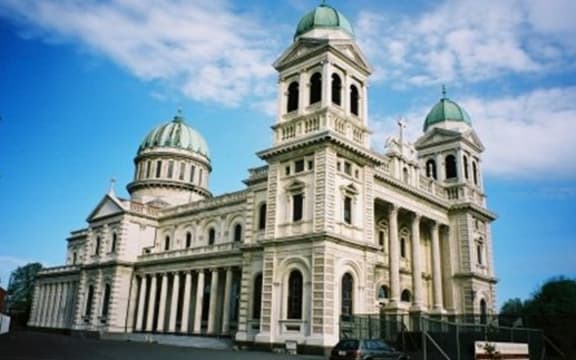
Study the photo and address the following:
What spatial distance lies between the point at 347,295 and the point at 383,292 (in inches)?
440

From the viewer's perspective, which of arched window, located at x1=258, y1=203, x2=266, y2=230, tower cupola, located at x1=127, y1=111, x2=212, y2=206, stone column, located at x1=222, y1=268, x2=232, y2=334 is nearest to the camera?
arched window, located at x1=258, y1=203, x2=266, y2=230

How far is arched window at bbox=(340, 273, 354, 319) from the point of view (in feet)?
108

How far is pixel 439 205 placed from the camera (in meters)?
48.4

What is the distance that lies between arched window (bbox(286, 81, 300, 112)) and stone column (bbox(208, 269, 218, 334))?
A: 56.2 ft

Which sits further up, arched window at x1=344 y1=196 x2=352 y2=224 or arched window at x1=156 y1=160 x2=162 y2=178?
arched window at x1=156 y1=160 x2=162 y2=178

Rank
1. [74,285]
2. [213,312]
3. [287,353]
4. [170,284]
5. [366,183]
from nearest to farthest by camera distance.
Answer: [287,353] < [366,183] < [213,312] < [170,284] < [74,285]

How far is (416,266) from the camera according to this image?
144 feet

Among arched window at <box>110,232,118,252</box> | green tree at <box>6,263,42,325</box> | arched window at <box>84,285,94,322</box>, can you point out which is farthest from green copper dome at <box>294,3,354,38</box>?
green tree at <box>6,263,42,325</box>

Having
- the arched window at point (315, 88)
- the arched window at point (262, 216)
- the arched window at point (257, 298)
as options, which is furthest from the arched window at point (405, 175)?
the arched window at point (257, 298)

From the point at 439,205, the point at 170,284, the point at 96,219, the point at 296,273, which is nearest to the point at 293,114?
the point at 296,273

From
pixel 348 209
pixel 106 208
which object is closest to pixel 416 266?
pixel 348 209

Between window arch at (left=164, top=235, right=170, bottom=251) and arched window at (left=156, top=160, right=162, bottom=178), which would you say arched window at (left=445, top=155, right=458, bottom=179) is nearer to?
window arch at (left=164, top=235, right=170, bottom=251)

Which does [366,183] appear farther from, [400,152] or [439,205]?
[439,205]

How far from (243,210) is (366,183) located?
1630 centimetres
